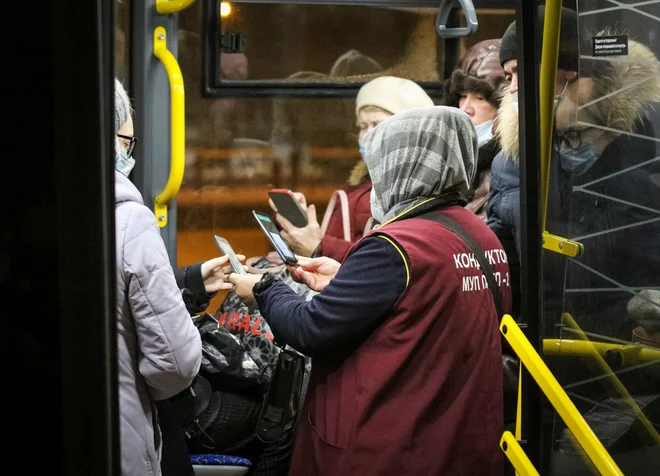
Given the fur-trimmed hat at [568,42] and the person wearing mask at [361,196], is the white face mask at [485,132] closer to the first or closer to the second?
the person wearing mask at [361,196]

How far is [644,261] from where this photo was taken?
5.12 feet

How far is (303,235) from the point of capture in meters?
3.39

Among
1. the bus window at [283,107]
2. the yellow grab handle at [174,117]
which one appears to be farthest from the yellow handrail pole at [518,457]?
the bus window at [283,107]

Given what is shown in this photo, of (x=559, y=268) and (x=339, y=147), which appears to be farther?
(x=339, y=147)

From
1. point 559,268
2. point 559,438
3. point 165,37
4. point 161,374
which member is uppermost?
point 165,37

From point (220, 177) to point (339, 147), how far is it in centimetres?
53

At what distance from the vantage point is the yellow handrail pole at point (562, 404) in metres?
1.47

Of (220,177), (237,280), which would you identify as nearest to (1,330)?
(237,280)

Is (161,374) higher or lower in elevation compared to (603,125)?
lower

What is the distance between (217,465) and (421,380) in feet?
3.22

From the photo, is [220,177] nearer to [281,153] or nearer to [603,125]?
[281,153]

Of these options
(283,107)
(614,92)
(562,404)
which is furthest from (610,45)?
(283,107)

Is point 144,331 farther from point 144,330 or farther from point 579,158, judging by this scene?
point 579,158

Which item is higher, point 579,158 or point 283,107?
point 283,107
